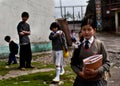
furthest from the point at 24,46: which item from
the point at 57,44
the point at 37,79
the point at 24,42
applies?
the point at 57,44

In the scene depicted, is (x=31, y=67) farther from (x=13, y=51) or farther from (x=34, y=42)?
(x=34, y=42)

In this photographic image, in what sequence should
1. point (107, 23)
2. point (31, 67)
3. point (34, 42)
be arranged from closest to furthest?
point (31, 67) < point (34, 42) < point (107, 23)

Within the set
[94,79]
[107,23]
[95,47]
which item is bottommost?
[107,23]

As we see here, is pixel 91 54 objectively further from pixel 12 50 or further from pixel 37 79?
pixel 12 50

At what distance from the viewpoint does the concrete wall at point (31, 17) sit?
1580cm

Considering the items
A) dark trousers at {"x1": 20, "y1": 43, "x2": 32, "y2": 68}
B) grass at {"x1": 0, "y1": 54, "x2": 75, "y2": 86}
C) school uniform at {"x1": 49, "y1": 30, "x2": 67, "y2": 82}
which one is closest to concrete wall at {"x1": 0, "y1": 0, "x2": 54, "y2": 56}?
dark trousers at {"x1": 20, "y1": 43, "x2": 32, "y2": 68}

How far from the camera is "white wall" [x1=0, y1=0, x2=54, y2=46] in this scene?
15.8m

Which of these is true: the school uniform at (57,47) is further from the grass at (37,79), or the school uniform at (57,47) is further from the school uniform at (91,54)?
the school uniform at (91,54)

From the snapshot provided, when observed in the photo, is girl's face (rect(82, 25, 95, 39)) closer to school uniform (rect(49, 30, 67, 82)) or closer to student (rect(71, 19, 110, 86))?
student (rect(71, 19, 110, 86))

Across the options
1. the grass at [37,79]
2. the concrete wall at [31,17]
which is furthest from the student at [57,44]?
the concrete wall at [31,17]

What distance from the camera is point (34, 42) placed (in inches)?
655

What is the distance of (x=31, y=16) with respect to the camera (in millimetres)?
16516

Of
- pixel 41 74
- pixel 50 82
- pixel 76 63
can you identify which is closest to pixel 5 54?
pixel 41 74

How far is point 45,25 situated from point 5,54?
91.1 inches
